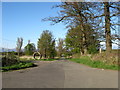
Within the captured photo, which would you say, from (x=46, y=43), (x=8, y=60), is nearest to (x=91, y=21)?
(x=8, y=60)

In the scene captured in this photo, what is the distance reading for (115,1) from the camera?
15.5 m

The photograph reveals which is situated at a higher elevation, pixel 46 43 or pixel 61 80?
pixel 46 43

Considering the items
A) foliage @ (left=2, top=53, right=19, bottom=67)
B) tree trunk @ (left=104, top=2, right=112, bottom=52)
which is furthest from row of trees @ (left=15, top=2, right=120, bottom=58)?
foliage @ (left=2, top=53, right=19, bottom=67)

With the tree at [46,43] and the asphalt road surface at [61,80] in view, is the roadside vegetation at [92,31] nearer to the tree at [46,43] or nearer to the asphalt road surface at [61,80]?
the asphalt road surface at [61,80]

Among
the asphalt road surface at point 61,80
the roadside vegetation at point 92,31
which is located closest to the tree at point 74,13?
the roadside vegetation at point 92,31

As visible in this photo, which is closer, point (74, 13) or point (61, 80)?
point (61, 80)

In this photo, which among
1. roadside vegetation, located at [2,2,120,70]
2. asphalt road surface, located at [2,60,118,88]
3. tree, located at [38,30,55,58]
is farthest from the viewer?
tree, located at [38,30,55,58]

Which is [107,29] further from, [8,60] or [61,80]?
[8,60]

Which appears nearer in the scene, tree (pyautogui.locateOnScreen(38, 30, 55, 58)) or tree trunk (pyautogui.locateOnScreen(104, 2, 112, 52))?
tree trunk (pyautogui.locateOnScreen(104, 2, 112, 52))

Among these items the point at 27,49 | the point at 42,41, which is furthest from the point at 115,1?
the point at 27,49

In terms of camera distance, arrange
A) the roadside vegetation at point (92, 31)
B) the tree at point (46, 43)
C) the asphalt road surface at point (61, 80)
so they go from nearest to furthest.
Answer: the asphalt road surface at point (61, 80) → the roadside vegetation at point (92, 31) → the tree at point (46, 43)

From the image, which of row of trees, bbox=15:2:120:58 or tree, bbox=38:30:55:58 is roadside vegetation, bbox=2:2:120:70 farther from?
tree, bbox=38:30:55:58

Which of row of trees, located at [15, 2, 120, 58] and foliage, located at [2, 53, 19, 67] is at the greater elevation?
row of trees, located at [15, 2, 120, 58]

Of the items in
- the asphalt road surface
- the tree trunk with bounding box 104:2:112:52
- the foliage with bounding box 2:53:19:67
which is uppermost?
the tree trunk with bounding box 104:2:112:52
